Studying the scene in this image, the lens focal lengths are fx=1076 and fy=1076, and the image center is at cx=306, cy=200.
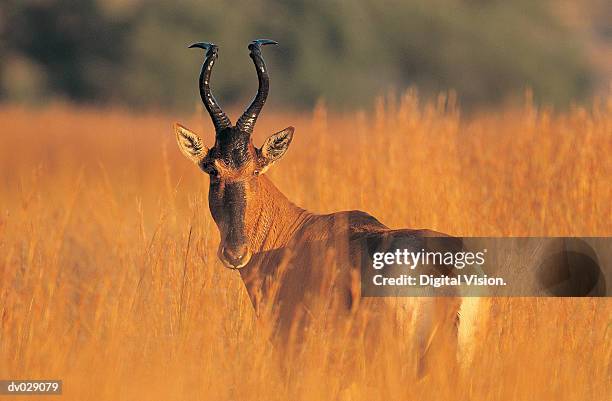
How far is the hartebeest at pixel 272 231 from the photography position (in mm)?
5516

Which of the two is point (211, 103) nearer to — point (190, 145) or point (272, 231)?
point (190, 145)

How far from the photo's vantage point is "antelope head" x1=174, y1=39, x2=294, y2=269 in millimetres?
5734

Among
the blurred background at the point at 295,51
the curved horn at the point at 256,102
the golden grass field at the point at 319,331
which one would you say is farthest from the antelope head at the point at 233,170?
the blurred background at the point at 295,51

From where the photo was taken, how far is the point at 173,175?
14172 mm

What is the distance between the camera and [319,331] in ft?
17.3

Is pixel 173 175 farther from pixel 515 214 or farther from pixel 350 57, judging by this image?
pixel 350 57

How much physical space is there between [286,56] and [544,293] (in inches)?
1035

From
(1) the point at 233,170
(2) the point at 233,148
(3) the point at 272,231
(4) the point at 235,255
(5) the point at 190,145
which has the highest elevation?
(5) the point at 190,145

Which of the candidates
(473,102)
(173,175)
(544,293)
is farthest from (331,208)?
(473,102)

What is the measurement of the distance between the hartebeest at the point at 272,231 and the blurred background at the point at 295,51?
806 inches

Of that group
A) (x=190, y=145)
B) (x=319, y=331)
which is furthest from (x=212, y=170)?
(x=319, y=331)

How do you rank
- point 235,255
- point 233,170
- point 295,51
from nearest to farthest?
point 235,255, point 233,170, point 295,51

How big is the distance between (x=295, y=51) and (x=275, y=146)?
2625 centimetres

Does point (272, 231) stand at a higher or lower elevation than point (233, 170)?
lower
